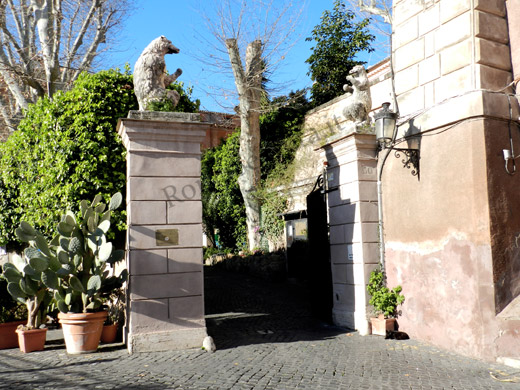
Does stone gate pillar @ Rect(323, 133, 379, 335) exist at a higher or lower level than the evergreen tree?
lower

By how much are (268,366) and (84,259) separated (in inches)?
119

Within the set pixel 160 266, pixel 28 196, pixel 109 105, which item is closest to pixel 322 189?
pixel 160 266

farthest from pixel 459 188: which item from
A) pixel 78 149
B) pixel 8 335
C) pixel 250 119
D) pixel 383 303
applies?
pixel 250 119

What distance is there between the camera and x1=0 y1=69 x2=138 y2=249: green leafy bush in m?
8.00

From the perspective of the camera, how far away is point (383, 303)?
7.33 m

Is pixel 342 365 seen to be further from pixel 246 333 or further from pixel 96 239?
pixel 96 239

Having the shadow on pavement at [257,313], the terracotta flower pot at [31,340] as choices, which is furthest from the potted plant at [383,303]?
the terracotta flower pot at [31,340]

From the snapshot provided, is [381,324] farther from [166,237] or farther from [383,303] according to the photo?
[166,237]

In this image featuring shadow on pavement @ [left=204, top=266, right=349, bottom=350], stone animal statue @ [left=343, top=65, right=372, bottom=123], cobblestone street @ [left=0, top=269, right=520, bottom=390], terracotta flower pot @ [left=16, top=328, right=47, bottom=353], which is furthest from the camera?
stone animal statue @ [left=343, top=65, right=372, bottom=123]

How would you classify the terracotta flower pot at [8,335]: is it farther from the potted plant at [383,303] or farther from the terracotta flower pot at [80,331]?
the potted plant at [383,303]

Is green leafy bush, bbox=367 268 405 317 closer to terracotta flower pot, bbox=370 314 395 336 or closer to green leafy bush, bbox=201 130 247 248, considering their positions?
terracotta flower pot, bbox=370 314 395 336

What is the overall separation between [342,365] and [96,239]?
3.66 m

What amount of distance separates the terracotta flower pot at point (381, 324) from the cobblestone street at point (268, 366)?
19cm

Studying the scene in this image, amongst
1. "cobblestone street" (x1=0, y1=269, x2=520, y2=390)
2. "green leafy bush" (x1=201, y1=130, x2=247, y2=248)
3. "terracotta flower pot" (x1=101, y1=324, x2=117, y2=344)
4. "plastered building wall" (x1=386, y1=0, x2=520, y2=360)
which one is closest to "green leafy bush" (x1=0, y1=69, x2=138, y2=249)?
"terracotta flower pot" (x1=101, y1=324, x2=117, y2=344)
